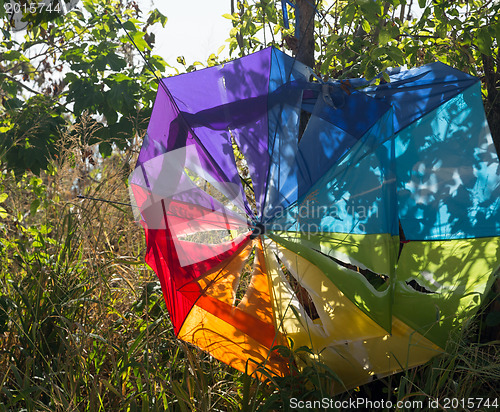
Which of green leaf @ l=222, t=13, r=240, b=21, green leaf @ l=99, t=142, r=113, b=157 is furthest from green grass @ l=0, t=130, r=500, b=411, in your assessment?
green leaf @ l=222, t=13, r=240, b=21

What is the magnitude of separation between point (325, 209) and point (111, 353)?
3.44ft

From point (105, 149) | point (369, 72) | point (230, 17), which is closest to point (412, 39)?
point (369, 72)

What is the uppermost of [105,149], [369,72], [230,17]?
[230,17]

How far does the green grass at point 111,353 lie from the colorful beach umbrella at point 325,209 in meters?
0.15

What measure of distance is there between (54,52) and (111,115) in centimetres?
113

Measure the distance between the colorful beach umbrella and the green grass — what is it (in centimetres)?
15

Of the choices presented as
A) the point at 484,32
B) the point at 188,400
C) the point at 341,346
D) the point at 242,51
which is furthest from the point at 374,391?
the point at 242,51

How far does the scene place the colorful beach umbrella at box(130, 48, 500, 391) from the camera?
178 cm

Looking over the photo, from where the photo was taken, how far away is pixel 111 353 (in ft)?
6.36

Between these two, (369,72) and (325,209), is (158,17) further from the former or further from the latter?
(325,209)

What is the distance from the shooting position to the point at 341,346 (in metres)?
1.84

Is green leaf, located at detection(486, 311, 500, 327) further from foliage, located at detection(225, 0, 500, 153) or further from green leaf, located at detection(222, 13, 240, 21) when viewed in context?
green leaf, located at detection(222, 13, 240, 21)

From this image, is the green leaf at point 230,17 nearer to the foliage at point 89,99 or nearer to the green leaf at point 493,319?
the foliage at point 89,99

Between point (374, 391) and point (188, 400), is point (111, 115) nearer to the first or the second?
point (188, 400)
